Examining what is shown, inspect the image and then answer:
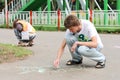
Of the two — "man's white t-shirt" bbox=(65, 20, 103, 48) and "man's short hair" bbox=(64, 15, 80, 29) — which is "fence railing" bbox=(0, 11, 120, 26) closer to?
"man's white t-shirt" bbox=(65, 20, 103, 48)

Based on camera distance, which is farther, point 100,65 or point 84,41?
point 100,65

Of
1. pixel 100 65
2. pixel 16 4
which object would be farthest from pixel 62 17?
pixel 100 65

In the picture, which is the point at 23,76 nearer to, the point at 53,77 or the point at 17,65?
the point at 53,77

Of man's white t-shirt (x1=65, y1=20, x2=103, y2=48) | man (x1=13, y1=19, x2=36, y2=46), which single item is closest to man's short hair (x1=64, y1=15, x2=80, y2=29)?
man's white t-shirt (x1=65, y1=20, x2=103, y2=48)

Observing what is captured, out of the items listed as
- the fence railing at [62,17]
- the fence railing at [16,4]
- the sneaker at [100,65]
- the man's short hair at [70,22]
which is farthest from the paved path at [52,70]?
the fence railing at [16,4]

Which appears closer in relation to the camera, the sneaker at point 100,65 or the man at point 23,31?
the sneaker at point 100,65

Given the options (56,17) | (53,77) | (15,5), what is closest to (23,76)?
(53,77)

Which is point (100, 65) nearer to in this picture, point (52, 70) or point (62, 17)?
point (52, 70)

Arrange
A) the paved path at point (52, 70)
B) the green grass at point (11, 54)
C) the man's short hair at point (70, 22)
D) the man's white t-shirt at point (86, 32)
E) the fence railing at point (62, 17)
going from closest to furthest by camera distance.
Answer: the paved path at point (52, 70)
the man's short hair at point (70, 22)
the man's white t-shirt at point (86, 32)
the green grass at point (11, 54)
the fence railing at point (62, 17)

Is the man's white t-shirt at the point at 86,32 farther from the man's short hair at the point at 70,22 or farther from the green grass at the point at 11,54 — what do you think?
the green grass at the point at 11,54

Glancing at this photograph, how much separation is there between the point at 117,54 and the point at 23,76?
375 centimetres

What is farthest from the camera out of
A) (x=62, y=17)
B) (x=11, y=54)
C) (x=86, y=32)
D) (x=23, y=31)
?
(x=62, y=17)

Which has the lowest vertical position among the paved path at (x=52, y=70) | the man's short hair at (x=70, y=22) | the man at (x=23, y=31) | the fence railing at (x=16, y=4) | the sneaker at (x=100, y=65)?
the paved path at (x=52, y=70)

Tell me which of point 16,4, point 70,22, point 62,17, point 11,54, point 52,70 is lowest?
point 52,70
